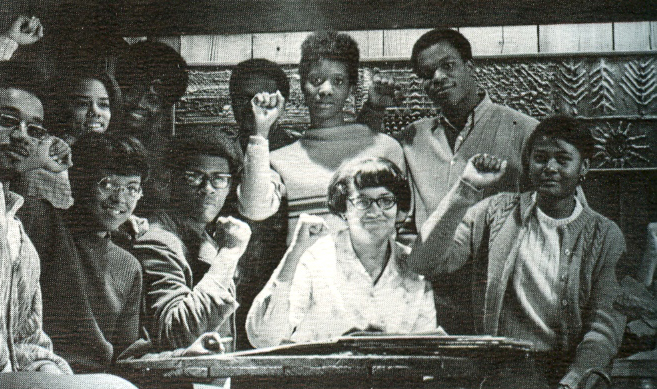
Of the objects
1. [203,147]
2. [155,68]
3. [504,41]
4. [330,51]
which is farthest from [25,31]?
[504,41]

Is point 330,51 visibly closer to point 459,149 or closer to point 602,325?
point 459,149

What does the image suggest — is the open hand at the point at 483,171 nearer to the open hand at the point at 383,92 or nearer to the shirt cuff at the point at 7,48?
the open hand at the point at 383,92

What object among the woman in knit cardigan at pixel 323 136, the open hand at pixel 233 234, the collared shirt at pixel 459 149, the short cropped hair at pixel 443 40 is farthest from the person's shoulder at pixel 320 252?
the short cropped hair at pixel 443 40

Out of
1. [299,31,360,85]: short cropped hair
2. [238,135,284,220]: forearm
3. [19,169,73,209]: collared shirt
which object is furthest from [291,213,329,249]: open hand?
[19,169,73,209]: collared shirt

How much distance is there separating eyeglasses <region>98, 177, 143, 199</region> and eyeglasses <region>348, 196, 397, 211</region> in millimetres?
1143

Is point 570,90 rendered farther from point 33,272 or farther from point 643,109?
point 33,272

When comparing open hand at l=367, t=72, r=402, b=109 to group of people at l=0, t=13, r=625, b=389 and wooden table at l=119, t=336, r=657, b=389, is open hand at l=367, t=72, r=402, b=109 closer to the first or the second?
group of people at l=0, t=13, r=625, b=389

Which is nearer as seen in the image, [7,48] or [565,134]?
[565,134]

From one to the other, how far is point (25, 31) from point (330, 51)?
1.70m

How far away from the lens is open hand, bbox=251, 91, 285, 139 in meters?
4.05

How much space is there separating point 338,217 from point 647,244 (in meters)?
1.52

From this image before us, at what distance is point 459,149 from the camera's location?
3.91m

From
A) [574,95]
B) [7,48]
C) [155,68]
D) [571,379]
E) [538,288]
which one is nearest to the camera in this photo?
[571,379]

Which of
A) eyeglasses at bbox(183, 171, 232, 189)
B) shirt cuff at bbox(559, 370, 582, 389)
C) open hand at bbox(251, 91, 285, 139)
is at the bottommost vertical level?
shirt cuff at bbox(559, 370, 582, 389)
